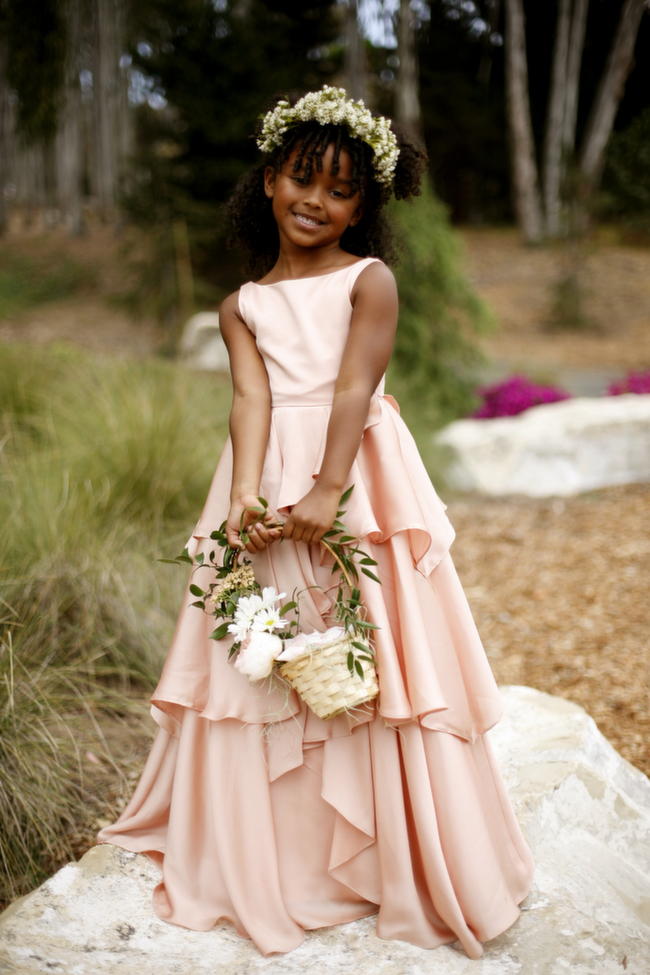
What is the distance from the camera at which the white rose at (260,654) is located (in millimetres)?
1733

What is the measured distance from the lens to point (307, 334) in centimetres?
197

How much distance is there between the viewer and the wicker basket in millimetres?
1714

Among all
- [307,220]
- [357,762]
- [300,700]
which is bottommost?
[357,762]

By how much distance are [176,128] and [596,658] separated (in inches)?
411

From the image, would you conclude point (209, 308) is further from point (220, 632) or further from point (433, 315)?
point (220, 632)

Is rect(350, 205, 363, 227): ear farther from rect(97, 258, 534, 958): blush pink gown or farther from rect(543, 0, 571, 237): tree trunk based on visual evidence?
rect(543, 0, 571, 237): tree trunk

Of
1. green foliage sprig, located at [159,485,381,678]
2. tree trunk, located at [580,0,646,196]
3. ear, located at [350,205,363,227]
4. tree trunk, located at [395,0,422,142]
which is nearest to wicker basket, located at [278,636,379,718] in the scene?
green foliage sprig, located at [159,485,381,678]

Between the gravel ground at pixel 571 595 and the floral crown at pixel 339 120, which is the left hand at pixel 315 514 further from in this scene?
the gravel ground at pixel 571 595

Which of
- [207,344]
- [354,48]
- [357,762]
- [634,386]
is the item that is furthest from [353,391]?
[354,48]

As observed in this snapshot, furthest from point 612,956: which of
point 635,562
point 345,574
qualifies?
point 635,562

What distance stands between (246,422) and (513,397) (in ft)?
19.6

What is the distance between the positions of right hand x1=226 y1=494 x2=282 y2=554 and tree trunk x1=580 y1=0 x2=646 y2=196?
14389mm

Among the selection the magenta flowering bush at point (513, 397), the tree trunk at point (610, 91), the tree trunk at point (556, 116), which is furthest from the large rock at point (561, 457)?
the tree trunk at point (556, 116)

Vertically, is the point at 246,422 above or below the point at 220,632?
above
